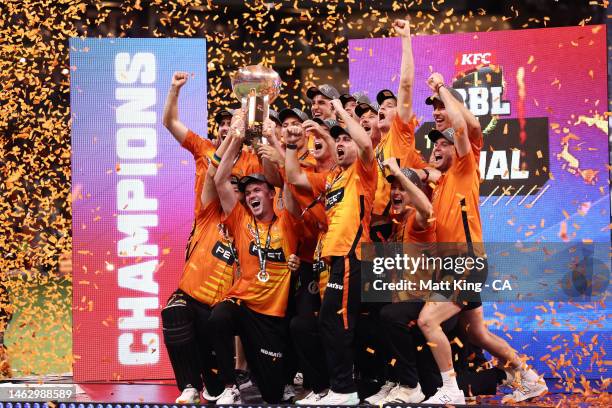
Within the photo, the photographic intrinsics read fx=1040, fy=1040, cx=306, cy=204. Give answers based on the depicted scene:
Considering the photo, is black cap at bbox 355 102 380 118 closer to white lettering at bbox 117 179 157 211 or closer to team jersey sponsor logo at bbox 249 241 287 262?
team jersey sponsor logo at bbox 249 241 287 262

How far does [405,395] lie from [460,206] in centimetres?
135

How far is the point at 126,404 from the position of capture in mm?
6816

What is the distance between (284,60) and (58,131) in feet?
11.7

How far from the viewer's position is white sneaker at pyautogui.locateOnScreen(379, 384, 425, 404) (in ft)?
22.7

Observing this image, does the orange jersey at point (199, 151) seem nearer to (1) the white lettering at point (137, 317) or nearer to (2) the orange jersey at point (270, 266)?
(2) the orange jersey at point (270, 266)

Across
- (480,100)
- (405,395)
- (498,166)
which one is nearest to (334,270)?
(405,395)

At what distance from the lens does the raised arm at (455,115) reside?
695cm

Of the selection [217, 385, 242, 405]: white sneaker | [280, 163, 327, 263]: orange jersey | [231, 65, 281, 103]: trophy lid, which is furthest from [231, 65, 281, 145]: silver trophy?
[217, 385, 242, 405]: white sneaker

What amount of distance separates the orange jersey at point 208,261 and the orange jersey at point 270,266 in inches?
12.4

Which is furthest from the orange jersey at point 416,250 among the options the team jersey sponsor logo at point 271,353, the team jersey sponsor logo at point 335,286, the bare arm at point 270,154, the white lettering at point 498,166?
the white lettering at point 498,166

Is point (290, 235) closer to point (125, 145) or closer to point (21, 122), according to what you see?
point (125, 145)

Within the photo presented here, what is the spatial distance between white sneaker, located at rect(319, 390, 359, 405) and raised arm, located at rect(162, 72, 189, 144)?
2480 millimetres

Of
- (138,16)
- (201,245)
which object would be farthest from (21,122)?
(201,245)

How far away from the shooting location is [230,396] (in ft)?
24.1
